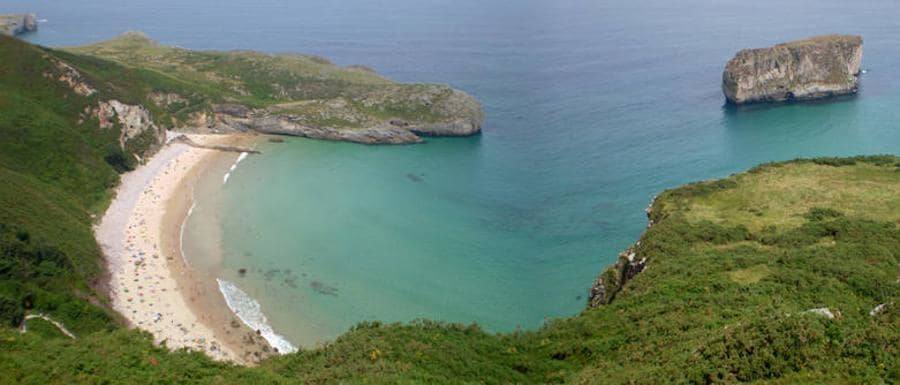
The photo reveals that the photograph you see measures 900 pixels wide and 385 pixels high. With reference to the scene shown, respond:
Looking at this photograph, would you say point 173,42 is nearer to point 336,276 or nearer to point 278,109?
point 278,109

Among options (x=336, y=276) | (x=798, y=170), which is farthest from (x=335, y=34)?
(x=798, y=170)

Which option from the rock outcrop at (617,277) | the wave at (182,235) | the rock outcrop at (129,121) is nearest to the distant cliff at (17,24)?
the rock outcrop at (129,121)

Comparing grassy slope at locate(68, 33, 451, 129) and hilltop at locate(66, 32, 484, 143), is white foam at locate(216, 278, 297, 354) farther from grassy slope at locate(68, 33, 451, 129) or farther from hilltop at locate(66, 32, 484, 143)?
grassy slope at locate(68, 33, 451, 129)

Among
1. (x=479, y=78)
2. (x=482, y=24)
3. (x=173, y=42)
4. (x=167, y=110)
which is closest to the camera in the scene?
(x=167, y=110)

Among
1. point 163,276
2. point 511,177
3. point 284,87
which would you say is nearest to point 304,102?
point 284,87

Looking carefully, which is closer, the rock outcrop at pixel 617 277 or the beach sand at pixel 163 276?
the rock outcrop at pixel 617 277

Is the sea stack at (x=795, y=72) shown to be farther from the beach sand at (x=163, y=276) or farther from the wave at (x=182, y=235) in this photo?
the beach sand at (x=163, y=276)

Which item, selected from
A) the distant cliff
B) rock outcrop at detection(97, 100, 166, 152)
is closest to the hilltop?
rock outcrop at detection(97, 100, 166, 152)
